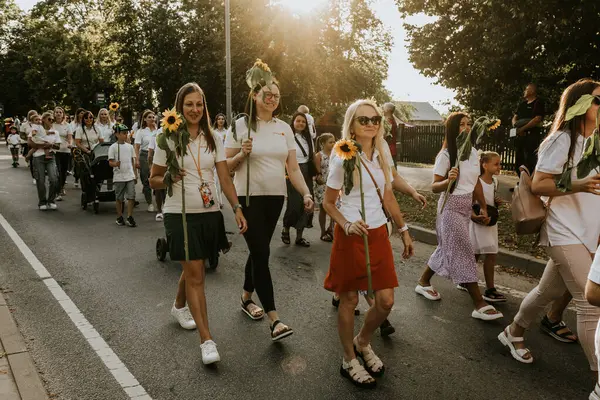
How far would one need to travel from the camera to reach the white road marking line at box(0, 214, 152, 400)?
149 inches

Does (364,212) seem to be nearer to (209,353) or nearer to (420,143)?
(209,353)

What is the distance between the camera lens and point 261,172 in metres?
4.67

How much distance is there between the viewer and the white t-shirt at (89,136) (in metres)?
12.1

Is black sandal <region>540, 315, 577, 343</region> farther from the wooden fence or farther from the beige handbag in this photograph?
the wooden fence

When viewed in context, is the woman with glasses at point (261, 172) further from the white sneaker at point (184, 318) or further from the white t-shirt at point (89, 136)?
the white t-shirt at point (89, 136)

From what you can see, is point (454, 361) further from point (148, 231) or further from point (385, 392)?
point (148, 231)

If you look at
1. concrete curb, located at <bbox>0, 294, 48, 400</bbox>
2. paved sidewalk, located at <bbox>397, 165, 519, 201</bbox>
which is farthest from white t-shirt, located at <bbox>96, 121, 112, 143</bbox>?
concrete curb, located at <bbox>0, 294, 48, 400</bbox>

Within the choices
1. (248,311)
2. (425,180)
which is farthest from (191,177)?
(425,180)

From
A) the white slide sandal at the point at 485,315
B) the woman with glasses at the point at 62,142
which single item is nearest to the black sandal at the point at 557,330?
the white slide sandal at the point at 485,315

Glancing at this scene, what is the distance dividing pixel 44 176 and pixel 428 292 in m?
8.50

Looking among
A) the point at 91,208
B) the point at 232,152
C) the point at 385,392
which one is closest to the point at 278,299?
the point at 232,152

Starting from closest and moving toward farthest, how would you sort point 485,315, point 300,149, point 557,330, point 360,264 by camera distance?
point 360,264, point 557,330, point 485,315, point 300,149

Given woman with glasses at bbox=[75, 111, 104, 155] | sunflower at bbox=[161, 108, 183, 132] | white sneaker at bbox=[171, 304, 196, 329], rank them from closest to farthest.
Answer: sunflower at bbox=[161, 108, 183, 132], white sneaker at bbox=[171, 304, 196, 329], woman with glasses at bbox=[75, 111, 104, 155]

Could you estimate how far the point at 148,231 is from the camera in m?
9.10
